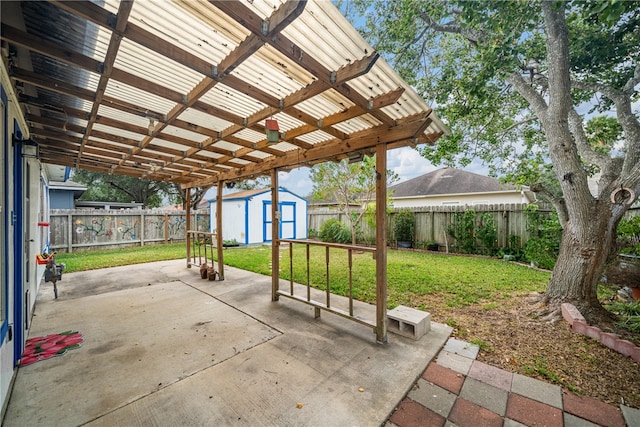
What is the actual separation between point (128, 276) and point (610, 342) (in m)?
7.46

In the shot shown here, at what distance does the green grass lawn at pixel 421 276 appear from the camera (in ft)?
13.1

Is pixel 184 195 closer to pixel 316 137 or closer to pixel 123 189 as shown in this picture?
pixel 123 189

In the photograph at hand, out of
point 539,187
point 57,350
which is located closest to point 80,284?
point 57,350

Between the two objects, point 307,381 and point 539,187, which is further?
point 539,187

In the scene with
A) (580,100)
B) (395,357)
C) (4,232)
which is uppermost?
(580,100)

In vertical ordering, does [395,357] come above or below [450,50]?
below

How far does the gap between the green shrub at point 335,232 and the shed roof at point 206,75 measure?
23.1 ft

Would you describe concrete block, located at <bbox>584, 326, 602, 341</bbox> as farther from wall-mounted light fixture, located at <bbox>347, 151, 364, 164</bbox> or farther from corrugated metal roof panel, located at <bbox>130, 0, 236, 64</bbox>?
corrugated metal roof panel, located at <bbox>130, 0, 236, 64</bbox>

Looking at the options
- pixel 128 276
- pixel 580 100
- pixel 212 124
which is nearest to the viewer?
pixel 212 124

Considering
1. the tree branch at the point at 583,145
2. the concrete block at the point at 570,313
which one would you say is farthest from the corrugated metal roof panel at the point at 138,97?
the tree branch at the point at 583,145

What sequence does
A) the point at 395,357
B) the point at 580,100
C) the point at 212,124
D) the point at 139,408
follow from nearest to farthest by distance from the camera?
the point at 139,408 < the point at 395,357 < the point at 212,124 < the point at 580,100

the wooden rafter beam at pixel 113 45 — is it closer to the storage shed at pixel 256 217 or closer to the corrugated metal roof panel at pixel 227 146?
the corrugated metal roof panel at pixel 227 146

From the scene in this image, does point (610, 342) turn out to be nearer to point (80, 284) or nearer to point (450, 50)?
point (450, 50)

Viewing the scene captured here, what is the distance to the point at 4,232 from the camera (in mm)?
1898
